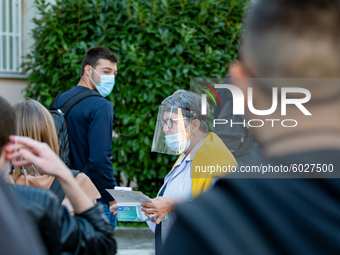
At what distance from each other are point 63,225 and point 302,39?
1.03 meters

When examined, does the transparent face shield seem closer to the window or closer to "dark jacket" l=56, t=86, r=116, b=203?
"dark jacket" l=56, t=86, r=116, b=203

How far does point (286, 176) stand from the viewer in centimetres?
57

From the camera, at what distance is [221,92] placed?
173 inches

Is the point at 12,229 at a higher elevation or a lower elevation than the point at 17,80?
lower

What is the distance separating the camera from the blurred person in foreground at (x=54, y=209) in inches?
49.0

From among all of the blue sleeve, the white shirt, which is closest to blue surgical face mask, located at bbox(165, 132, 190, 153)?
the white shirt

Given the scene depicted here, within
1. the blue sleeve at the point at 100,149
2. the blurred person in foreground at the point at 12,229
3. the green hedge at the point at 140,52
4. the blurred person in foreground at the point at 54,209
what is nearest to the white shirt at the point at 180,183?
the blue sleeve at the point at 100,149

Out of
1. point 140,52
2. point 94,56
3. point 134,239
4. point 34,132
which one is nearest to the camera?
point 34,132

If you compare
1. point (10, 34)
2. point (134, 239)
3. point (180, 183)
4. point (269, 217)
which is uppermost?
point (10, 34)

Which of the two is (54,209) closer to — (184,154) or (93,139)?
(184,154)

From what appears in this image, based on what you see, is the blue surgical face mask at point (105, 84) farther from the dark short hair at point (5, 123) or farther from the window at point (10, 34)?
the window at point (10, 34)

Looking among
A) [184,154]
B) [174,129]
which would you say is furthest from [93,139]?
[184,154]

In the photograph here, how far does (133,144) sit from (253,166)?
4630 mm

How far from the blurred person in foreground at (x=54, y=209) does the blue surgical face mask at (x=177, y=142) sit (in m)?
1.56
